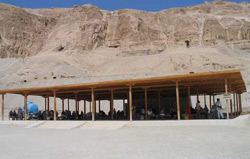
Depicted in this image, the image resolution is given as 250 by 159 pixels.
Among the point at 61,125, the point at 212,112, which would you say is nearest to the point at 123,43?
the point at 61,125

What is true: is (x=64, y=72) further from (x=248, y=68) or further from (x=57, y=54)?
(x=248, y=68)

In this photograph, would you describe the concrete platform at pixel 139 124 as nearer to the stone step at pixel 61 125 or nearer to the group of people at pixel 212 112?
the stone step at pixel 61 125

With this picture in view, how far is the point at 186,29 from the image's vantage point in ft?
210

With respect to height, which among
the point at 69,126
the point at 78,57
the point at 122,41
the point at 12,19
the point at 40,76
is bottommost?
the point at 69,126

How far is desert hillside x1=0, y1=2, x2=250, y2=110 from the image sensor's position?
153 ft

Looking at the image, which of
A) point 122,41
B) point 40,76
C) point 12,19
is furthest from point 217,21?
point 12,19

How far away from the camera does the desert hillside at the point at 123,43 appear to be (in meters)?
46.8

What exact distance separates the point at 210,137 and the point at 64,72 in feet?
133

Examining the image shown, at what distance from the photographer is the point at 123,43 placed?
220ft

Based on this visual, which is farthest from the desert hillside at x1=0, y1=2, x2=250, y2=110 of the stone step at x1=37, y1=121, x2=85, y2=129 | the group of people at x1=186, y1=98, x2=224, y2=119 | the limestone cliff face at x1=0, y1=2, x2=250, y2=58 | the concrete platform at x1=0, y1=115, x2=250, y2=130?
the group of people at x1=186, y1=98, x2=224, y2=119

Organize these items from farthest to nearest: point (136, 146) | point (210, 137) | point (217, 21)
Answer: point (217, 21) < point (210, 137) < point (136, 146)

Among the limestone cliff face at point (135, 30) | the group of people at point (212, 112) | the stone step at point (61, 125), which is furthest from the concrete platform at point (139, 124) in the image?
the limestone cliff face at point (135, 30)

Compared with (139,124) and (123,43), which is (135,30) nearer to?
(123,43)

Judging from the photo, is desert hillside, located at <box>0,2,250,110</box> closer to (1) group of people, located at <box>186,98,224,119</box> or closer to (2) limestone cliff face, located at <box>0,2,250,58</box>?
(2) limestone cliff face, located at <box>0,2,250,58</box>
